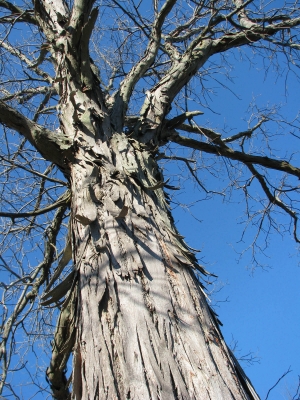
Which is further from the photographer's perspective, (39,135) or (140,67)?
(140,67)

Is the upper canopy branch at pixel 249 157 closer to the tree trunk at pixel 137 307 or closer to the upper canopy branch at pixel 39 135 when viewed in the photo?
the upper canopy branch at pixel 39 135

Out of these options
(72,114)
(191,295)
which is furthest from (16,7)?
(191,295)

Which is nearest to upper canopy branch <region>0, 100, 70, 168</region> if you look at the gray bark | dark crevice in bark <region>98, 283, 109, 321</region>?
the gray bark

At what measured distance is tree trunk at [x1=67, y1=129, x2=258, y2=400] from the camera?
1.31 meters

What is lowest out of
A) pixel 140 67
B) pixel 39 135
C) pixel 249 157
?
pixel 39 135

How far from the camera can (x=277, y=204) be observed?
14.3ft

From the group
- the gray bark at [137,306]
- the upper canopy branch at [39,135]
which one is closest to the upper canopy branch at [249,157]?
the upper canopy branch at [39,135]

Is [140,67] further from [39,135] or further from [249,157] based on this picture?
[39,135]

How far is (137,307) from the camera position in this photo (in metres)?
1.51

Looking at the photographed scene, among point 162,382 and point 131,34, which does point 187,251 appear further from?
point 131,34

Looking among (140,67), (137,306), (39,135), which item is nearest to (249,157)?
(140,67)

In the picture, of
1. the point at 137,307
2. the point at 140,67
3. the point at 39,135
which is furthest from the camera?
the point at 140,67

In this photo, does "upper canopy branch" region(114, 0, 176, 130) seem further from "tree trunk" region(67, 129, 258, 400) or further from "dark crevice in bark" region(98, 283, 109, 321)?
"dark crevice in bark" region(98, 283, 109, 321)

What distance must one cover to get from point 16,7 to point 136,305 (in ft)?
12.8
